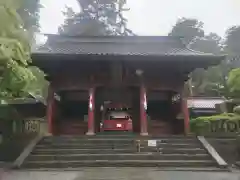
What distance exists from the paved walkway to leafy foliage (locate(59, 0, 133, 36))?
41207mm

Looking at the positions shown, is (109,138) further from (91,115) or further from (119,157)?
(91,115)

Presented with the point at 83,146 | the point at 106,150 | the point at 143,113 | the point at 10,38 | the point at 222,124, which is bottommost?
the point at 106,150

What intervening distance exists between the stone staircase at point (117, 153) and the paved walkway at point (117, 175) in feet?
3.65

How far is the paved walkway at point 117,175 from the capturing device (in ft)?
30.4

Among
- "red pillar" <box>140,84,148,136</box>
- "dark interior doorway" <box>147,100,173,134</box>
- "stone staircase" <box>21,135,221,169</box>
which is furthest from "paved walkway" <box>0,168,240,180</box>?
"dark interior doorway" <box>147,100,173,134</box>

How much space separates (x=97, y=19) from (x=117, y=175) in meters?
46.5

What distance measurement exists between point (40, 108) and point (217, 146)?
12.0 meters

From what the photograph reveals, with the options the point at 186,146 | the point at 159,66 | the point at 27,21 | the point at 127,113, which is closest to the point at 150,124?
the point at 159,66

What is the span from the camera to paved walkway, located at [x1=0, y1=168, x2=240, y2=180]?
9.26 metres

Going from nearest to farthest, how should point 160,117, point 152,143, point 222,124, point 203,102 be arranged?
point 152,143 → point 222,124 → point 160,117 → point 203,102

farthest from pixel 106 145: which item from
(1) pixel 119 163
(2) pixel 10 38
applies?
(2) pixel 10 38

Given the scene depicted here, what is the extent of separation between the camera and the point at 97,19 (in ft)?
176

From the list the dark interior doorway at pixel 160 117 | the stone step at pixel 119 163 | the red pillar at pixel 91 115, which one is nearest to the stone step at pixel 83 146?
the stone step at pixel 119 163

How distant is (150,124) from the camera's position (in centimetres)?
1842
